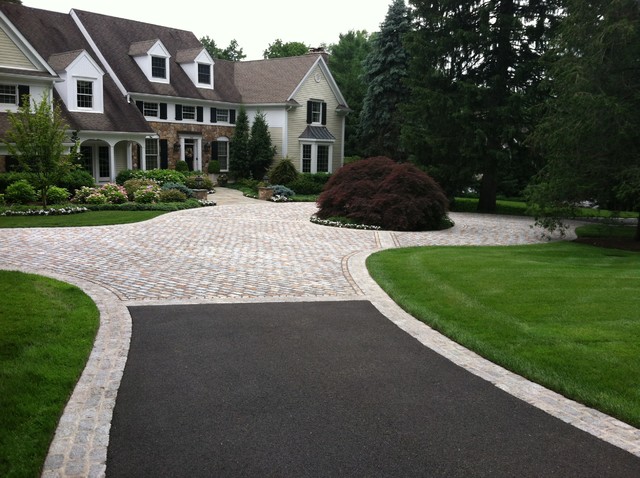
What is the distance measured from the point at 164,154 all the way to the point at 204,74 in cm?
662

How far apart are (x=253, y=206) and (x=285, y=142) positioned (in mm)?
14067

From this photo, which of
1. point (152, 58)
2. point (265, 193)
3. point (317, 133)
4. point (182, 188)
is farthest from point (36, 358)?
point (317, 133)

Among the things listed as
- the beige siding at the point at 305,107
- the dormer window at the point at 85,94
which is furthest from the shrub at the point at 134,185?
the beige siding at the point at 305,107

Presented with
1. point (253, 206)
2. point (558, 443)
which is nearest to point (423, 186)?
point (253, 206)

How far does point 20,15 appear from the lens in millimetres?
31531

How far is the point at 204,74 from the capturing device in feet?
125

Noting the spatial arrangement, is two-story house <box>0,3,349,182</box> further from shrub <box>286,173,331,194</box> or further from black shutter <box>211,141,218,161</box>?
shrub <box>286,173,331,194</box>

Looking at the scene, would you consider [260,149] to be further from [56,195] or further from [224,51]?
[224,51]

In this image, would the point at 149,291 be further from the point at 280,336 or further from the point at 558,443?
the point at 558,443

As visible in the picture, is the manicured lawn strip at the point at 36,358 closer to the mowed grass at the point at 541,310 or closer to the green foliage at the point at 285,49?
the mowed grass at the point at 541,310

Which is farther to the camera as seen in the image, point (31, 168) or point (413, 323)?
point (31, 168)

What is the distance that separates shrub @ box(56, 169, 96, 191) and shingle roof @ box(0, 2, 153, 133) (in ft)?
12.4

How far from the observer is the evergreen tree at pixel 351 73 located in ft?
161

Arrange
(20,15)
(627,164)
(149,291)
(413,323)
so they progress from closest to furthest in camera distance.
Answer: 1. (413,323)
2. (149,291)
3. (627,164)
4. (20,15)
